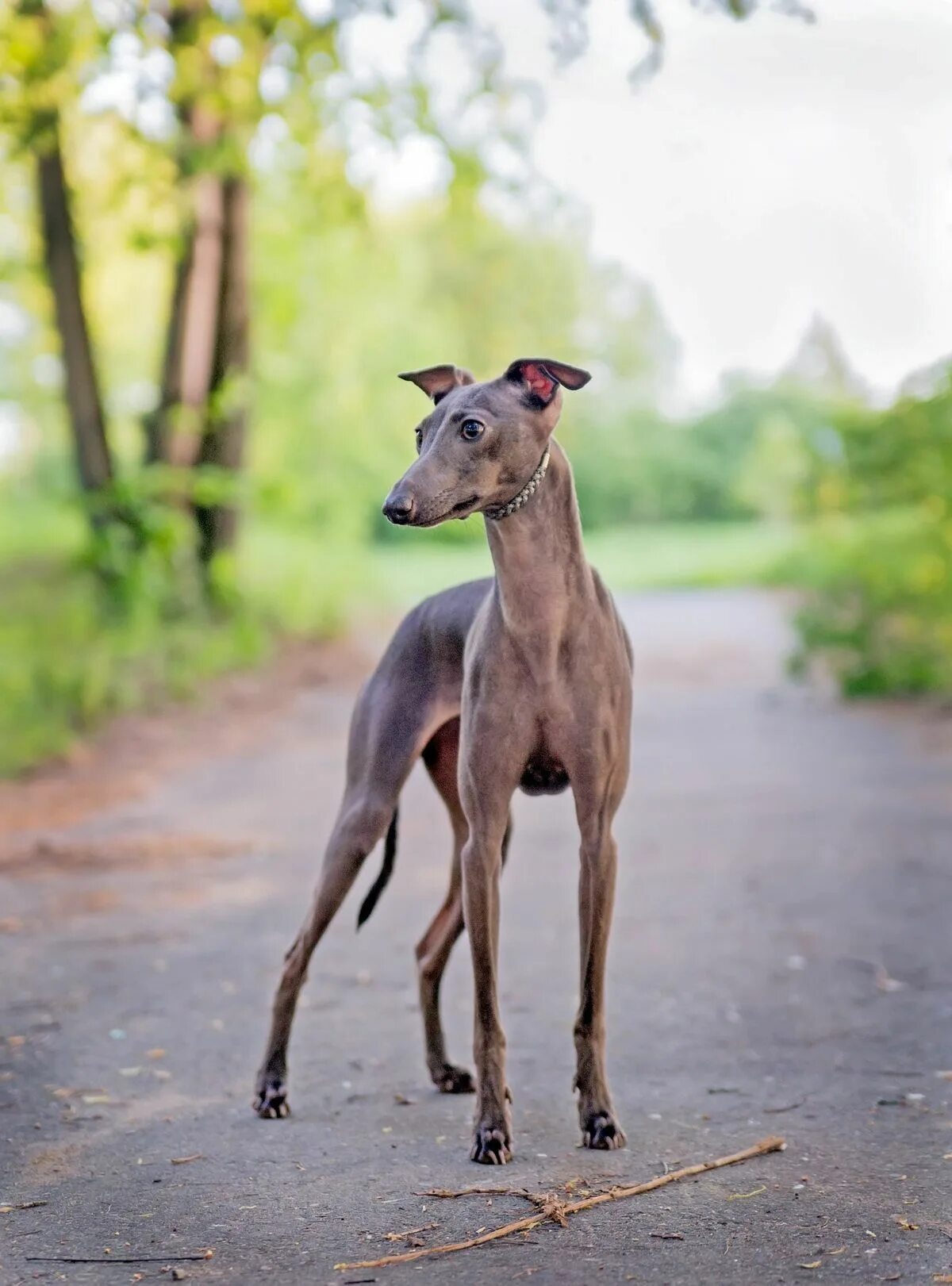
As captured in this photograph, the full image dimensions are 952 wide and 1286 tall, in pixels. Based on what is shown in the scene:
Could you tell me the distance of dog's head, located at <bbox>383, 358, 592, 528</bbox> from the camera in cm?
444

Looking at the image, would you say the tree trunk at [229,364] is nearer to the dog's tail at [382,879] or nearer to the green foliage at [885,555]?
the green foliage at [885,555]

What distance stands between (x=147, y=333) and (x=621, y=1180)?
29644 millimetres

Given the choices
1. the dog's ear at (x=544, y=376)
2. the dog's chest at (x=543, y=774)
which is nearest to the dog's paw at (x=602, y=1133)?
the dog's chest at (x=543, y=774)

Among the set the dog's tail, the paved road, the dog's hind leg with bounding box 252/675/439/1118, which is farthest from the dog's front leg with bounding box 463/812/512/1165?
the dog's tail

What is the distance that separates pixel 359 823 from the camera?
17.8ft

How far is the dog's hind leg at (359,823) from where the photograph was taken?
5.42m

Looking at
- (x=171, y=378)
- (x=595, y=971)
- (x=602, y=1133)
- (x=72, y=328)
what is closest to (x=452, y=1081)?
(x=602, y=1133)

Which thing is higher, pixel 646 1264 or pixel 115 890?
pixel 115 890

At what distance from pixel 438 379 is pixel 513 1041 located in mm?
2674

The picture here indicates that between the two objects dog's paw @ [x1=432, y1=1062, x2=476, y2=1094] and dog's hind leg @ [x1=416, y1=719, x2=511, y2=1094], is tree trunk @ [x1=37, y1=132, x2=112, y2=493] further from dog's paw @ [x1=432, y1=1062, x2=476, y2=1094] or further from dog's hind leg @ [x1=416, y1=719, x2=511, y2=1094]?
dog's paw @ [x1=432, y1=1062, x2=476, y2=1094]

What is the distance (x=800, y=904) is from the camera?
29.5ft

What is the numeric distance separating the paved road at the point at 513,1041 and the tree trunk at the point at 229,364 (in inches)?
243

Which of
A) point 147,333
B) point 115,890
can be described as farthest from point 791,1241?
point 147,333

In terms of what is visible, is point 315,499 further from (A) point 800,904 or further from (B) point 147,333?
(A) point 800,904
